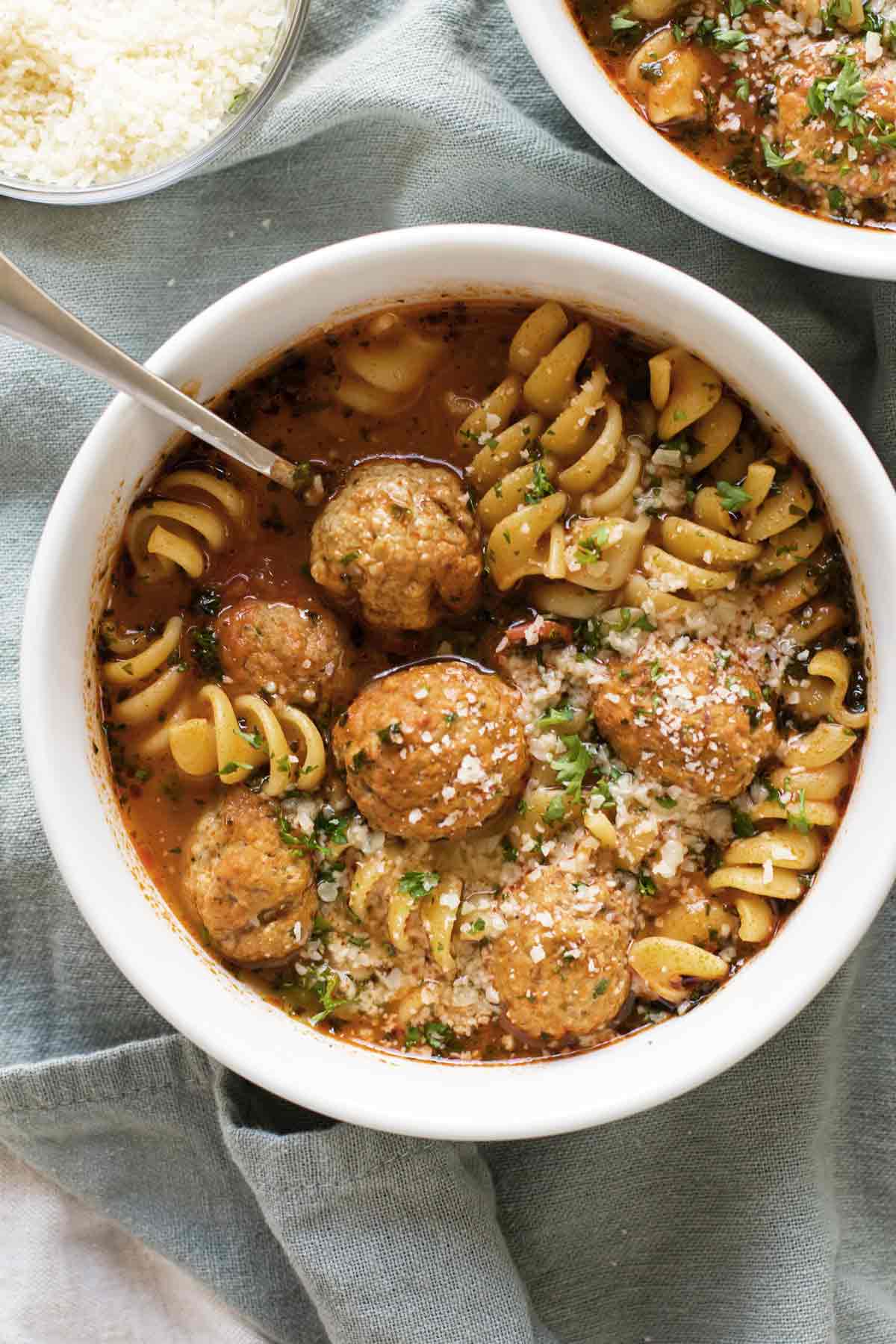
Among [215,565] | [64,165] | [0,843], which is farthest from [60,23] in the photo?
[0,843]

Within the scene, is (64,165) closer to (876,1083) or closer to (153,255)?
(153,255)

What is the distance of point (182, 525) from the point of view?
3518 mm

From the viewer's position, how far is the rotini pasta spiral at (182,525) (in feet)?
11.2

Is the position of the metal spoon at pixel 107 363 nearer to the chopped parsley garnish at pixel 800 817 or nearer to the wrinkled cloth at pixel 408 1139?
the wrinkled cloth at pixel 408 1139

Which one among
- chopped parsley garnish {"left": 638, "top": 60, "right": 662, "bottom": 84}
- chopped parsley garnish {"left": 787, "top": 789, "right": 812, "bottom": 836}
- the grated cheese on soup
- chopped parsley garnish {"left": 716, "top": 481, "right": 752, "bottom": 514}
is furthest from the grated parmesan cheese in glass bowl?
chopped parsley garnish {"left": 787, "top": 789, "right": 812, "bottom": 836}

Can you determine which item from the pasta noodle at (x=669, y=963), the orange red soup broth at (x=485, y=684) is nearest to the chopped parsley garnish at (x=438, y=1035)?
the orange red soup broth at (x=485, y=684)

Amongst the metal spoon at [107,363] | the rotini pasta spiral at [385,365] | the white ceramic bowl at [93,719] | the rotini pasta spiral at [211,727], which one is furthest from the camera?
the rotini pasta spiral at [385,365]

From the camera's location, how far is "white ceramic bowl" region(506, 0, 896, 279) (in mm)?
3355

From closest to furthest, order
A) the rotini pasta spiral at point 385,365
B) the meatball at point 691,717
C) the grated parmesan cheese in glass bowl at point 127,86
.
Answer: the meatball at point 691,717 < the rotini pasta spiral at point 385,365 < the grated parmesan cheese in glass bowl at point 127,86

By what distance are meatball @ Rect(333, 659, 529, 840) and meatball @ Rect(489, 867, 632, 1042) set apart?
245 millimetres

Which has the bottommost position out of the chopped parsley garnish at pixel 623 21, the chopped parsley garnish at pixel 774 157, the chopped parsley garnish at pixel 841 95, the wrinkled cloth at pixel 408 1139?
the wrinkled cloth at pixel 408 1139

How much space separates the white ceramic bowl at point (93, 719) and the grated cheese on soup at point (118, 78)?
0.91 metres

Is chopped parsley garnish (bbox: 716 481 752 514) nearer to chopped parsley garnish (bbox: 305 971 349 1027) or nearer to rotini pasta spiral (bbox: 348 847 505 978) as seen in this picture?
rotini pasta spiral (bbox: 348 847 505 978)

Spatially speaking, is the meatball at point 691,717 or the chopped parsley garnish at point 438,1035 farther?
the chopped parsley garnish at point 438,1035
